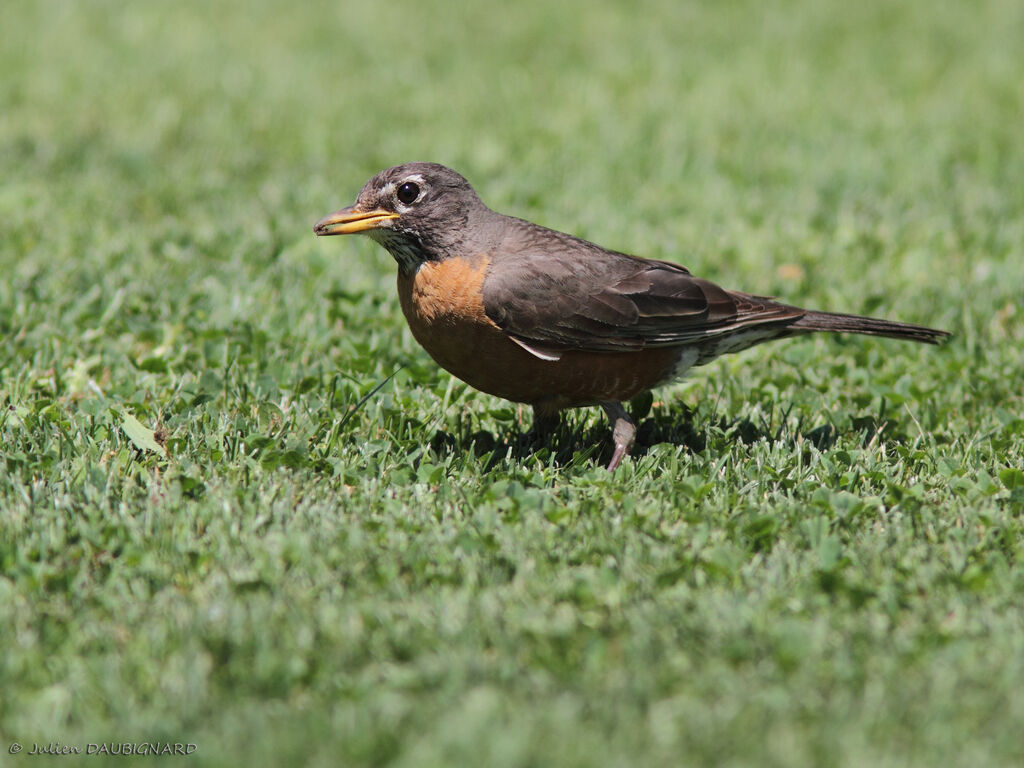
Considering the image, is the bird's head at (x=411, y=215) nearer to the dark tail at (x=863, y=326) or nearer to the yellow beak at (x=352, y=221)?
the yellow beak at (x=352, y=221)

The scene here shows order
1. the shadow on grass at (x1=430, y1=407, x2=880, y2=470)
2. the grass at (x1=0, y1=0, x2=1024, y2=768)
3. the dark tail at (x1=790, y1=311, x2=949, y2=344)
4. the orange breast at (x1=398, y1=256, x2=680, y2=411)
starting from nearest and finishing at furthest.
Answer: the grass at (x1=0, y1=0, x2=1024, y2=768) < the orange breast at (x1=398, y1=256, x2=680, y2=411) < the shadow on grass at (x1=430, y1=407, x2=880, y2=470) < the dark tail at (x1=790, y1=311, x2=949, y2=344)

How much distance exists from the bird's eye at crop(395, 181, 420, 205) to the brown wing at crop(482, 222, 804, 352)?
41 cm

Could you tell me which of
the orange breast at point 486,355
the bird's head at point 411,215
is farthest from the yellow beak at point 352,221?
the orange breast at point 486,355

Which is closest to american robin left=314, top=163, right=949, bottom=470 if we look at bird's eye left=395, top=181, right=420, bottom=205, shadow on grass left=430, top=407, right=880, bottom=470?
bird's eye left=395, top=181, right=420, bottom=205

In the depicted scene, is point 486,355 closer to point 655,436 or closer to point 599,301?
point 599,301

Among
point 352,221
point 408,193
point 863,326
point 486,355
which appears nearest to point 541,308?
point 486,355

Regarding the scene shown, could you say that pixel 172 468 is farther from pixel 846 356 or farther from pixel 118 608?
pixel 846 356

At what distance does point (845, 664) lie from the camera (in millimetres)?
2875

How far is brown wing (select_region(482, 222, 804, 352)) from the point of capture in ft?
14.4

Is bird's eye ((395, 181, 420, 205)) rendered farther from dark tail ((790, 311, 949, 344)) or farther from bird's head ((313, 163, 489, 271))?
dark tail ((790, 311, 949, 344))

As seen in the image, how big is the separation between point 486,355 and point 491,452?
369mm

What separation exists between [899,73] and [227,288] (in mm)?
7348

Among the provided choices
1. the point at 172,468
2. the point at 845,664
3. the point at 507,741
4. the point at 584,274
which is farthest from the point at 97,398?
the point at 845,664

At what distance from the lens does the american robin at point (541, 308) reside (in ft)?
14.3
